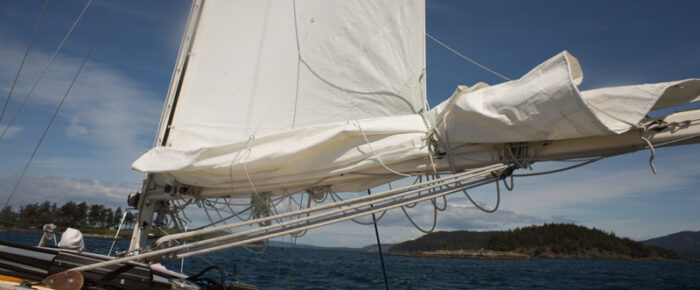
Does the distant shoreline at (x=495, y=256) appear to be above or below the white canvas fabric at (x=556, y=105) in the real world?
below

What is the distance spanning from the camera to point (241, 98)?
169 inches

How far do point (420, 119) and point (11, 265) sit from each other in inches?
124

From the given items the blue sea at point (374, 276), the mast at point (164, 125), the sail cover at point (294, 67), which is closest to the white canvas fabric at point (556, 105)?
the sail cover at point (294, 67)

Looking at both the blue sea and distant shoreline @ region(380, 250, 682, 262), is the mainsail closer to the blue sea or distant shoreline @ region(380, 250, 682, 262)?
the blue sea

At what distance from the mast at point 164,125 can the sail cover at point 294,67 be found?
8 centimetres

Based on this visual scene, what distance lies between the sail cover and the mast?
8 cm

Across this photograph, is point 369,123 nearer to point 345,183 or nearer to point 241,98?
point 345,183

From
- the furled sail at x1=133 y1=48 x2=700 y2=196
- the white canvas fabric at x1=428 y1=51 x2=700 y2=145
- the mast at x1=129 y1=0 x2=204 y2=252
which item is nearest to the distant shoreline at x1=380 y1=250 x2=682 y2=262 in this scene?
the mast at x1=129 y1=0 x2=204 y2=252

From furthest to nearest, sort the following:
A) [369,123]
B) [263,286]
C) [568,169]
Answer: [263,286], [369,123], [568,169]

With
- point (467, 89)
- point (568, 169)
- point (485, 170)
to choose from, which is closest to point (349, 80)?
point (467, 89)

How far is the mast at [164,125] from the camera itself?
4301mm

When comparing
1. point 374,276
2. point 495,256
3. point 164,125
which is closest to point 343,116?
point 164,125

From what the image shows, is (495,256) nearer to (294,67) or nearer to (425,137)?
(294,67)

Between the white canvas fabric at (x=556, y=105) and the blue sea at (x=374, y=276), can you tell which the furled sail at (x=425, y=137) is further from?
the blue sea at (x=374, y=276)
